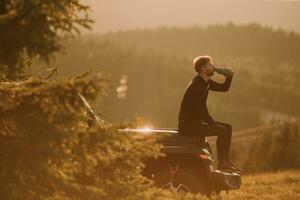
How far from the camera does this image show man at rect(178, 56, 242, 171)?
9.95 meters

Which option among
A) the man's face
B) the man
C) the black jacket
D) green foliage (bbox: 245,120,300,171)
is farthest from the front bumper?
green foliage (bbox: 245,120,300,171)

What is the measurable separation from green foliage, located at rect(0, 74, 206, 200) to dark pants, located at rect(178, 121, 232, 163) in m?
4.15

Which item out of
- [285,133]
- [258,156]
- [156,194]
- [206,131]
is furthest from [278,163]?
→ [156,194]

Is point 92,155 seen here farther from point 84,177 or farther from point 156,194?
point 156,194

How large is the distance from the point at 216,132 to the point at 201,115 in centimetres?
40

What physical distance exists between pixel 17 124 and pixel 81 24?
1.03m

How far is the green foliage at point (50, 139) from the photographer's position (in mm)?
5105

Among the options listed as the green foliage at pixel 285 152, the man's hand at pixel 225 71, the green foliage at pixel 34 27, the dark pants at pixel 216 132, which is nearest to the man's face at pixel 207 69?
the man's hand at pixel 225 71

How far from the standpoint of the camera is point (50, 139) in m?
5.30

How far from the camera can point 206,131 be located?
32.6ft

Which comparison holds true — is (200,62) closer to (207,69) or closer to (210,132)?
(207,69)

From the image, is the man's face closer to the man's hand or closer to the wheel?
the man's hand

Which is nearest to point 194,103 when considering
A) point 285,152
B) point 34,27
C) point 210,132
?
point 210,132

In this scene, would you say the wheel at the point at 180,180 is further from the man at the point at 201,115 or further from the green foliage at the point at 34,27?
the green foliage at the point at 34,27
